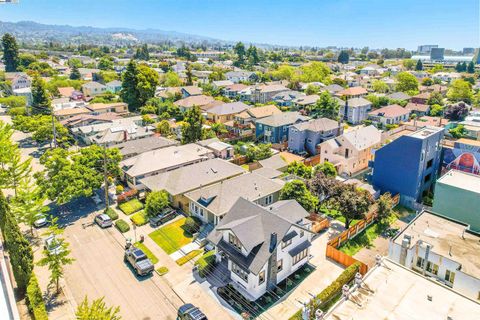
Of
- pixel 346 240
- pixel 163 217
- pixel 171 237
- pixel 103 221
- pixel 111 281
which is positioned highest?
pixel 163 217

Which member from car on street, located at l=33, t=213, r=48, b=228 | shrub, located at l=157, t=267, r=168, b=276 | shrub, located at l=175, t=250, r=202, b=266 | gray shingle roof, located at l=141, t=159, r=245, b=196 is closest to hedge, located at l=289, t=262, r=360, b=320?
shrub, located at l=175, t=250, r=202, b=266

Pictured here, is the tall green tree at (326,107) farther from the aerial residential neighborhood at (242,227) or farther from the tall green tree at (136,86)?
the tall green tree at (136,86)

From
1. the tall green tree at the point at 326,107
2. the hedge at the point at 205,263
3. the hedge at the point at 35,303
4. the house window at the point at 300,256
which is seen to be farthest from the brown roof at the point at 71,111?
the house window at the point at 300,256

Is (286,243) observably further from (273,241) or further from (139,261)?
(139,261)

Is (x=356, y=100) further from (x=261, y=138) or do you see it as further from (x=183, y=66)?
(x=183, y=66)

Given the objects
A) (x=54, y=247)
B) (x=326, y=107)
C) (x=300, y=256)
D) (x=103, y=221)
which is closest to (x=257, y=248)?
(x=300, y=256)
